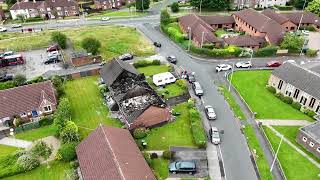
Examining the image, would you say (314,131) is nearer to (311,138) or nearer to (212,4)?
(311,138)

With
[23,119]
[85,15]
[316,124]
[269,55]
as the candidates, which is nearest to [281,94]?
[316,124]

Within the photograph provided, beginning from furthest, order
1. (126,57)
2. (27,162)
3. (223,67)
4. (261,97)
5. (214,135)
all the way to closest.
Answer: (126,57) → (223,67) → (261,97) → (214,135) → (27,162)

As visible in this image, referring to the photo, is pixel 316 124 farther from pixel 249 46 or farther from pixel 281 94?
pixel 249 46

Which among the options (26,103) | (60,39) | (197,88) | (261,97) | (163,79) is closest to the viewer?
(26,103)

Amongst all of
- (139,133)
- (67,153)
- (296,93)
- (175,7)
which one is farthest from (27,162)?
(175,7)

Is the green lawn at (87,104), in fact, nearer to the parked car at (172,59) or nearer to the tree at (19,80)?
the tree at (19,80)
